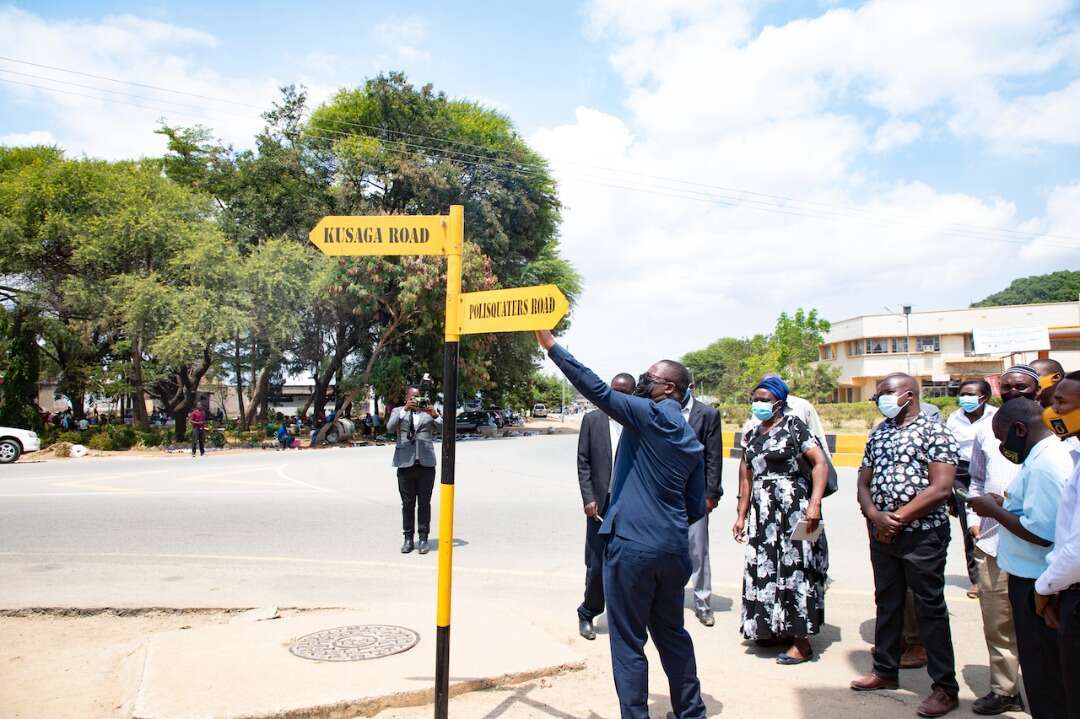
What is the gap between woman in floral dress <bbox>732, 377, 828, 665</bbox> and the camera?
4.91 metres

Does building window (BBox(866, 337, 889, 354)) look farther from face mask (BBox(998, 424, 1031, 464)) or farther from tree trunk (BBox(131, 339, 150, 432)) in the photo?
face mask (BBox(998, 424, 1031, 464))

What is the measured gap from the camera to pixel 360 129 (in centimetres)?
3706

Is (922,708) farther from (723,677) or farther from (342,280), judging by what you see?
(342,280)

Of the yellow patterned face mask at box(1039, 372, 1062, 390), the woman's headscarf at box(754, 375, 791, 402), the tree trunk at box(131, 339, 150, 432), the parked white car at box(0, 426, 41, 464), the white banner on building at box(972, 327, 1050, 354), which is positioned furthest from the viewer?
the tree trunk at box(131, 339, 150, 432)

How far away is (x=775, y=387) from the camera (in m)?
5.22

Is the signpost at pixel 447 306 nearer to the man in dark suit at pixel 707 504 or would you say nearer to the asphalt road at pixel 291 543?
the man in dark suit at pixel 707 504

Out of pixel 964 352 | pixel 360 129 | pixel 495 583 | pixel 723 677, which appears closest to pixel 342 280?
pixel 360 129

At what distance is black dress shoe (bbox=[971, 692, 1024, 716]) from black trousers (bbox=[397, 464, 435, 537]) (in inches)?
225

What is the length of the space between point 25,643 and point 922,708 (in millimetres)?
5902

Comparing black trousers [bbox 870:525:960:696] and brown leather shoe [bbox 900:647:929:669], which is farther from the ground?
black trousers [bbox 870:525:960:696]

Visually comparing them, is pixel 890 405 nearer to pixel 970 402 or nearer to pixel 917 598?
pixel 917 598

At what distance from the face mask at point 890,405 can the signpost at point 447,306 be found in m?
2.39

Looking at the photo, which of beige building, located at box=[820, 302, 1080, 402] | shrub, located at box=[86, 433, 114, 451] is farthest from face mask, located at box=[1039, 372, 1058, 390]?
beige building, located at box=[820, 302, 1080, 402]

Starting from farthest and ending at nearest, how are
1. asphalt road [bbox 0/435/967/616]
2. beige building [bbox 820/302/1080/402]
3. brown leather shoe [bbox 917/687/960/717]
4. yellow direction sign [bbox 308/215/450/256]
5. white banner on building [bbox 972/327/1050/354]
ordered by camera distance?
1. beige building [bbox 820/302/1080/402]
2. white banner on building [bbox 972/327/1050/354]
3. asphalt road [bbox 0/435/967/616]
4. brown leather shoe [bbox 917/687/960/717]
5. yellow direction sign [bbox 308/215/450/256]
